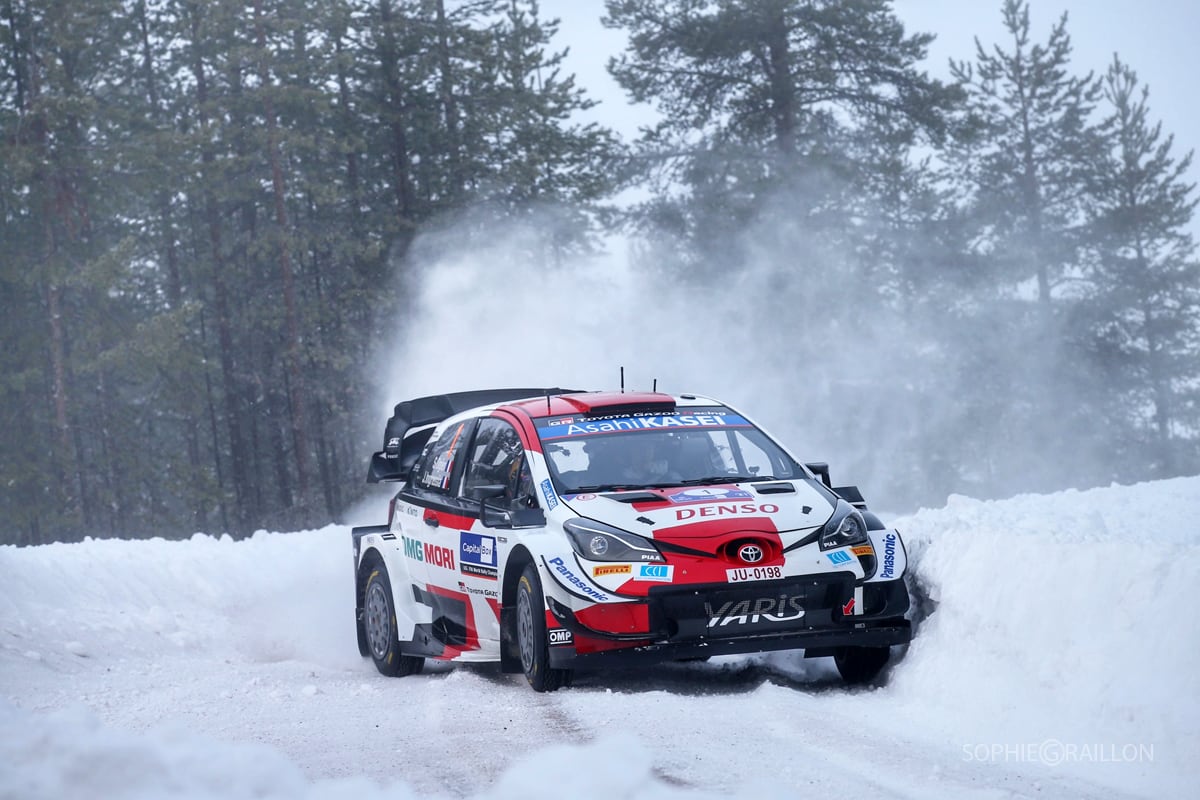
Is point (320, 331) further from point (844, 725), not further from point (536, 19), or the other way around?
point (844, 725)

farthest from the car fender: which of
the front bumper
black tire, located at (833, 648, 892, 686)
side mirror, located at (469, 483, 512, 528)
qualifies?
black tire, located at (833, 648, 892, 686)

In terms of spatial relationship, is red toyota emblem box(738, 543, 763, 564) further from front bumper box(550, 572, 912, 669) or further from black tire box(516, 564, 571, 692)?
black tire box(516, 564, 571, 692)

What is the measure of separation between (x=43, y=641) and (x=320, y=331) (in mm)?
29230

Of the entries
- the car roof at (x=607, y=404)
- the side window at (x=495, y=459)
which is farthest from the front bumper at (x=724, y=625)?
the car roof at (x=607, y=404)

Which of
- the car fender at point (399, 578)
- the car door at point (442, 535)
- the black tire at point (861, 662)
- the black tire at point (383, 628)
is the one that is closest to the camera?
the black tire at point (861, 662)

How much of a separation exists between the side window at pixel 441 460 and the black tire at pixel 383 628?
73 centimetres

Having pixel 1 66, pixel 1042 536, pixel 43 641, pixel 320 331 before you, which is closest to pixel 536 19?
pixel 320 331

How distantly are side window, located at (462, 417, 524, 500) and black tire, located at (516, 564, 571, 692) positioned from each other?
0.74 m

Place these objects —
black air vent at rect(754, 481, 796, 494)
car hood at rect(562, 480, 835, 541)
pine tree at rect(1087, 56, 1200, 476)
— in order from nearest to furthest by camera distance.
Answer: car hood at rect(562, 480, 835, 541) < black air vent at rect(754, 481, 796, 494) < pine tree at rect(1087, 56, 1200, 476)

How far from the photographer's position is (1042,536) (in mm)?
7363

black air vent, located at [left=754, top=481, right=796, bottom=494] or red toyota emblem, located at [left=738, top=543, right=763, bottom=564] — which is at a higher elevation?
black air vent, located at [left=754, top=481, right=796, bottom=494]

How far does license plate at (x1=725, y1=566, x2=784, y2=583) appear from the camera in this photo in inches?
289

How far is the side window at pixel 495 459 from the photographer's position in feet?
28.2

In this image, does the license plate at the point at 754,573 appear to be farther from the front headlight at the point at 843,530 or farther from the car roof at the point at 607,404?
the car roof at the point at 607,404
